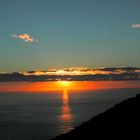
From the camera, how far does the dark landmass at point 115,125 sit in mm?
31438

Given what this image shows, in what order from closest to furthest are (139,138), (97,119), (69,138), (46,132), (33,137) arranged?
1. (139,138)
2. (69,138)
3. (97,119)
4. (33,137)
5. (46,132)

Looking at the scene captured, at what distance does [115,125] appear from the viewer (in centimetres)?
3403

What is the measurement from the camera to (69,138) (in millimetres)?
35719

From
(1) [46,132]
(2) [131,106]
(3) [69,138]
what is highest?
(2) [131,106]

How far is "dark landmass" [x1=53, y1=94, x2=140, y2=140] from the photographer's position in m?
31.4

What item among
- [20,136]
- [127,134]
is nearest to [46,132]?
[20,136]

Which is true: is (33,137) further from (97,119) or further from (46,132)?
(97,119)

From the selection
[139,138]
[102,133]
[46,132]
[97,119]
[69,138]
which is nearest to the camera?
[139,138]

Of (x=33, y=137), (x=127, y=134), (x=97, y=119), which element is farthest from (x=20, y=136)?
(x=127, y=134)

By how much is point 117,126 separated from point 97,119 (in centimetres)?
494

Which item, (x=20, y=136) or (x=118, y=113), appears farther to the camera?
(x=20, y=136)

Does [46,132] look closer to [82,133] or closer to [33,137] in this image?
[33,137]

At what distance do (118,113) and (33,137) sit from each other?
69.3 metres

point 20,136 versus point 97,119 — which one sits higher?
point 97,119
